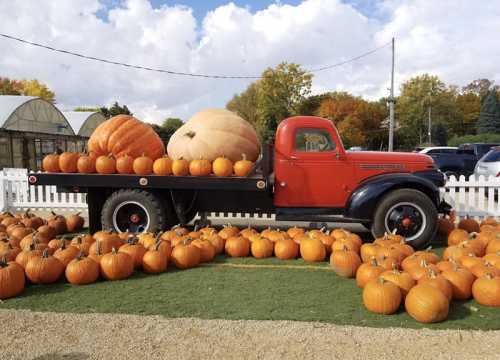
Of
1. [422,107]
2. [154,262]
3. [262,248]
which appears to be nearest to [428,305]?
[262,248]

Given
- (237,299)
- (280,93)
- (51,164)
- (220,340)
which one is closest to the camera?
(220,340)

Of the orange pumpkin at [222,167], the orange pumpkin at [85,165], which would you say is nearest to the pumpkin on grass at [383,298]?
the orange pumpkin at [222,167]

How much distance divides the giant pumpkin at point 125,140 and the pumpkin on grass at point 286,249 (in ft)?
8.30

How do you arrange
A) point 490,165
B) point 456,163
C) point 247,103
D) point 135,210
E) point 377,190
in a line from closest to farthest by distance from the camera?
point 377,190, point 135,210, point 490,165, point 456,163, point 247,103

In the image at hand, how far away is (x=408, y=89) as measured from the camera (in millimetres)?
57312

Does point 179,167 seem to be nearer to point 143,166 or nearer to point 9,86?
point 143,166

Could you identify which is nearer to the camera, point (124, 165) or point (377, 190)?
point (377, 190)

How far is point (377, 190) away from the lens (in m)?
5.59

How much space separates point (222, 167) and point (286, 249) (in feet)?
4.98

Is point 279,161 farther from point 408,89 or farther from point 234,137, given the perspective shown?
point 408,89

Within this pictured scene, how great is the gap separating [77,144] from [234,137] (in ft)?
86.7

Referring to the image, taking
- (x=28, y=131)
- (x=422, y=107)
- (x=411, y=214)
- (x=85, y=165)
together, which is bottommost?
(x=411, y=214)

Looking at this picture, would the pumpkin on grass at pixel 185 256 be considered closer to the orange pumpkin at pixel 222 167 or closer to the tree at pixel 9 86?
the orange pumpkin at pixel 222 167

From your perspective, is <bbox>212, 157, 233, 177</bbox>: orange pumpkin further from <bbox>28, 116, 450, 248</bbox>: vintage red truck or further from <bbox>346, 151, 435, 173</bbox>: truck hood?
<bbox>346, 151, 435, 173</bbox>: truck hood
